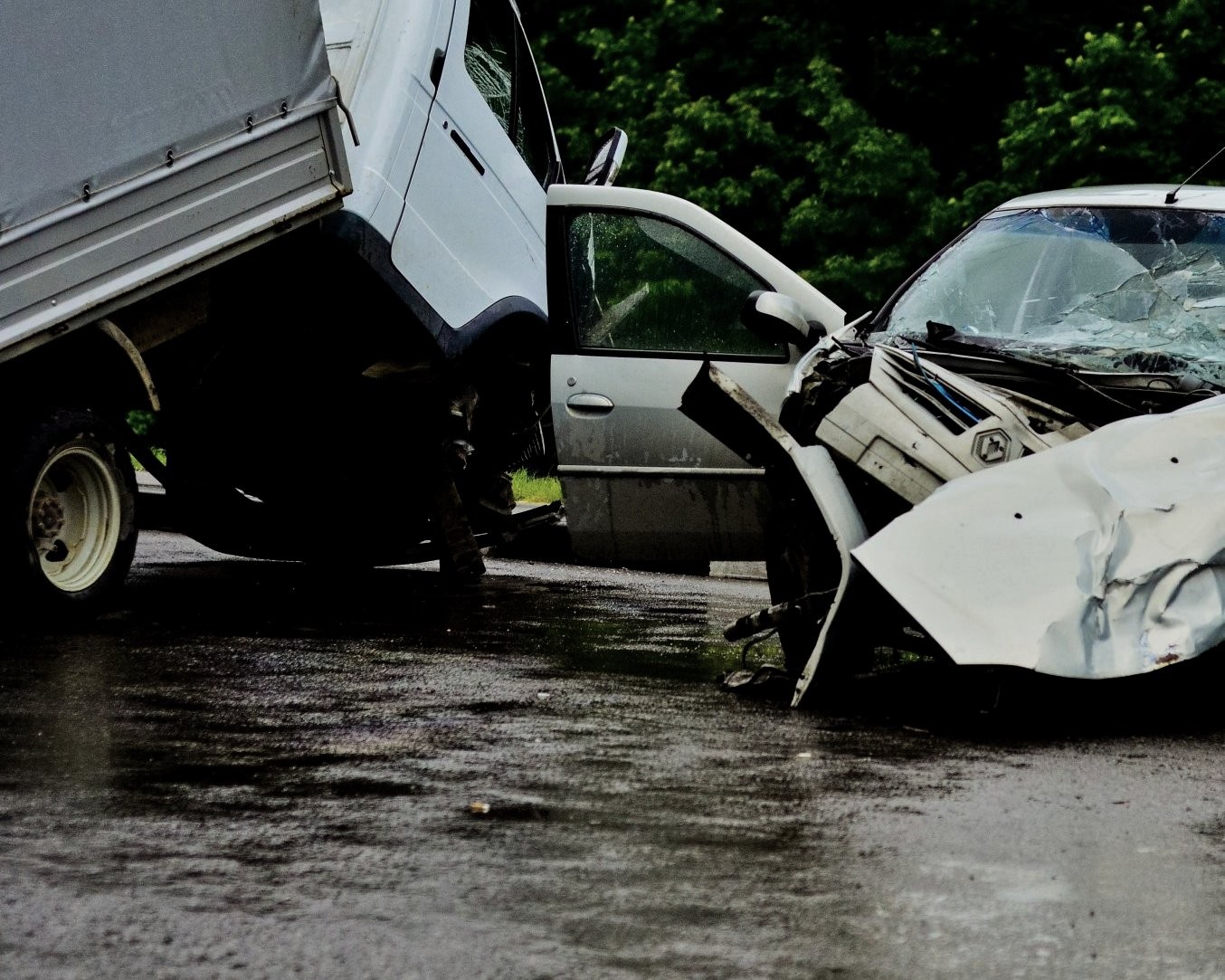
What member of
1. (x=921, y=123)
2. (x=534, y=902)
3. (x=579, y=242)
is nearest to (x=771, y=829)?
(x=534, y=902)

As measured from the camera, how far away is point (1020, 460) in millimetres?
6141

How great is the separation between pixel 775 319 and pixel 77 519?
300 cm

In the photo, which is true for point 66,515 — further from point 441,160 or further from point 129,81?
point 441,160

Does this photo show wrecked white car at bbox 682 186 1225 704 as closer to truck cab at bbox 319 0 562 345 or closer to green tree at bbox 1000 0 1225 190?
truck cab at bbox 319 0 562 345

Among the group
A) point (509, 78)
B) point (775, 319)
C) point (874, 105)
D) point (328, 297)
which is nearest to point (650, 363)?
point (775, 319)

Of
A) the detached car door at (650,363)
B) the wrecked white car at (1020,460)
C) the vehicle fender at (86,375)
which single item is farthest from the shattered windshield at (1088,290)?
the vehicle fender at (86,375)

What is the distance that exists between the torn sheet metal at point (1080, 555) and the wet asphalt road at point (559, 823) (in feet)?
1.11

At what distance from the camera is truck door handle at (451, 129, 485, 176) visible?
28.3 ft

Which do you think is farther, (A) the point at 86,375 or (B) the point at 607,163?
(B) the point at 607,163

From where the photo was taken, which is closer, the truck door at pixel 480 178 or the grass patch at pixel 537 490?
the truck door at pixel 480 178

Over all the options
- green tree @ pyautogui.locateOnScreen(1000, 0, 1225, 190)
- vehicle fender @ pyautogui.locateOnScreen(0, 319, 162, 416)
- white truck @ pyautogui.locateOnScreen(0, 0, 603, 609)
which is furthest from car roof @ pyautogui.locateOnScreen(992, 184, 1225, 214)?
green tree @ pyautogui.locateOnScreen(1000, 0, 1225, 190)

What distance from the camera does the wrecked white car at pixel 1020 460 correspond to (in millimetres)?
5867

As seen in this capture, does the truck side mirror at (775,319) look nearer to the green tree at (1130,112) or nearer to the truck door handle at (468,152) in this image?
the truck door handle at (468,152)

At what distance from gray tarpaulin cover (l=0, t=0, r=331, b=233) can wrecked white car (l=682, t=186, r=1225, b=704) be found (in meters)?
2.20
